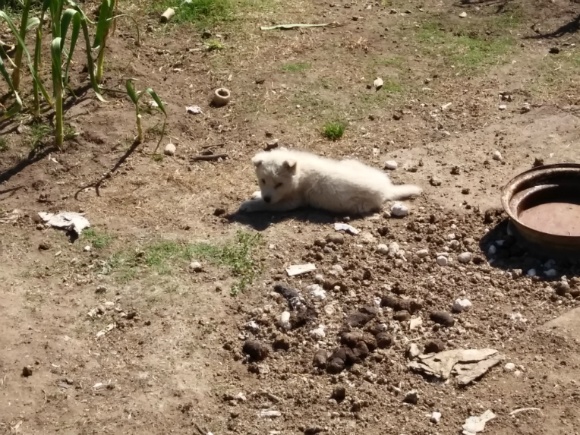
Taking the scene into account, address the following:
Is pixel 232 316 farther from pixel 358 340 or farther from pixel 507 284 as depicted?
pixel 507 284

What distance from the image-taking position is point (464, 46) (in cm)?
948

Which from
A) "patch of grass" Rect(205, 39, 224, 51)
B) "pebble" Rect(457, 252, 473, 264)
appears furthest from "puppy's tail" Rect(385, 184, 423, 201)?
"patch of grass" Rect(205, 39, 224, 51)

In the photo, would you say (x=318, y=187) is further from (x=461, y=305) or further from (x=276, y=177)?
(x=461, y=305)

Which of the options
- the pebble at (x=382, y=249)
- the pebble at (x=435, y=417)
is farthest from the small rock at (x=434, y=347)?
the pebble at (x=382, y=249)

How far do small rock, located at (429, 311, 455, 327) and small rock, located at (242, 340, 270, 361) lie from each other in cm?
106

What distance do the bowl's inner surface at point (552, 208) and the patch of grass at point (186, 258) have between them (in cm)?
192

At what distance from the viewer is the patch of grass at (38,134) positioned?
771 cm

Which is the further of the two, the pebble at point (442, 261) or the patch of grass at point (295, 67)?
the patch of grass at point (295, 67)

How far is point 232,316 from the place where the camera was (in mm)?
5855

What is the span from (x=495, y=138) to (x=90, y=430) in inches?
173

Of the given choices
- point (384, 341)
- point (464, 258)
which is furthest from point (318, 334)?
point (464, 258)

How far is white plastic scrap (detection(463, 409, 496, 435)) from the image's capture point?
494 centimetres

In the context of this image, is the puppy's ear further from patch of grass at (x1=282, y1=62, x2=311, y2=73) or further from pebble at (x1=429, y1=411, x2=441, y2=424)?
pebble at (x1=429, y1=411, x2=441, y2=424)

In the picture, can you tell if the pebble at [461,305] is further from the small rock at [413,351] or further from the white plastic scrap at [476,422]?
the white plastic scrap at [476,422]
